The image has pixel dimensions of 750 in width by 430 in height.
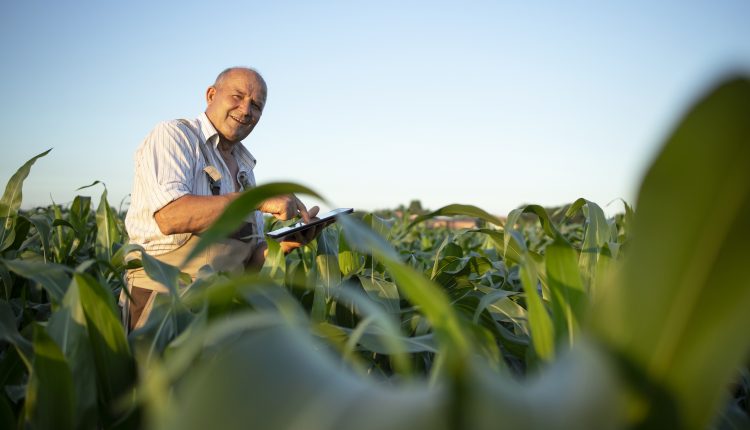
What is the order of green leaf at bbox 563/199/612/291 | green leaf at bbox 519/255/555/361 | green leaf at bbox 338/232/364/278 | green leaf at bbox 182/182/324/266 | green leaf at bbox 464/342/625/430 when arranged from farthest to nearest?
1. green leaf at bbox 338/232/364/278
2. green leaf at bbox 563/199/612/291
3. green leaf at bbox 519/255/555/361
4. green leaf at bbox 182/182/324/266
5. green leaf at bbox 464/342/625/430

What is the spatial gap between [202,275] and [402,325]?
0.44 m

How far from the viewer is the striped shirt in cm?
210

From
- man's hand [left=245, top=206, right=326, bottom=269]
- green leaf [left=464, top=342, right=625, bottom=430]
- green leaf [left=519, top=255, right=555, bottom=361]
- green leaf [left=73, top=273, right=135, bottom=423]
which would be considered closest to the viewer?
green leaf [left=464, top=342, right=625, bottom=430]

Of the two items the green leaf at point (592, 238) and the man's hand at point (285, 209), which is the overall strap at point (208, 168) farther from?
the green leaf at point (592, 238)

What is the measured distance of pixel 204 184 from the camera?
7.87 feet

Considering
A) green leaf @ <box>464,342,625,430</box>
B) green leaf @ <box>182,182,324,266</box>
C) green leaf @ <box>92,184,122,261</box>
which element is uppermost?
green leaf @ <box>182,182,324,266</box>

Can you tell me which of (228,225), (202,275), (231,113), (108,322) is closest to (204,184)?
(231,113)

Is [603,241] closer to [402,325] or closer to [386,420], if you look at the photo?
[402,325]

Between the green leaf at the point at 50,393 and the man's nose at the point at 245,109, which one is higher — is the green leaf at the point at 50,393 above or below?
below

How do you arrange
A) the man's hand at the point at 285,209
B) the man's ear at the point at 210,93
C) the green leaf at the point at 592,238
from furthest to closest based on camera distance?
the man's ear at the point at 210,93, the man's hand at the point at 285,209, the green leaf at the point at 592,238

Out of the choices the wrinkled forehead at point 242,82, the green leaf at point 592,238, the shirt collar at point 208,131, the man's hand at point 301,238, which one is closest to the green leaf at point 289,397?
the green leaf at point 592,238

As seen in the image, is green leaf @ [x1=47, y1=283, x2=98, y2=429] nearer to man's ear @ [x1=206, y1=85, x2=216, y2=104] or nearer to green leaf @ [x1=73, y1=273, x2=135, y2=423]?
green leaf @ [x1=73, y1=273, x2=135, y2=423]

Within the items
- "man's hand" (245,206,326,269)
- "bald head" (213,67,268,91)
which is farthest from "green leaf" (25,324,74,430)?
"bald head" (213,67,268,91)

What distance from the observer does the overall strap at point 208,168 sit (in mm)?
2355
